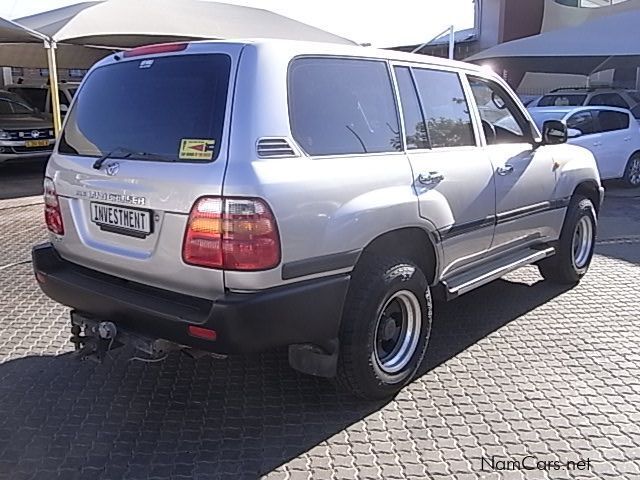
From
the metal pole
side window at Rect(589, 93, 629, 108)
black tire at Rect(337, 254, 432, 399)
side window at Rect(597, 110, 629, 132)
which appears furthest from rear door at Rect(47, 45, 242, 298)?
the metal pole

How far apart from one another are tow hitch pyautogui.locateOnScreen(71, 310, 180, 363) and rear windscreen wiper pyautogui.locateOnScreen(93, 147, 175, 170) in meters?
0.81

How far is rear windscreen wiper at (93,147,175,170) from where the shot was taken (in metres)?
2.95

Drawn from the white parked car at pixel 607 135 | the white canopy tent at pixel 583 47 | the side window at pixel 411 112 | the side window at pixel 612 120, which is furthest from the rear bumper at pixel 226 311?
the white canopy tent at pixel 583 47

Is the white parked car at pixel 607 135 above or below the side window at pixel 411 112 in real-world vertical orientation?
below

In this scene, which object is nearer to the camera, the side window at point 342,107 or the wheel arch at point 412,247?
the side window at point 342,107

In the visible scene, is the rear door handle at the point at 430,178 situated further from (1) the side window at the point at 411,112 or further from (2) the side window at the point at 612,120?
(2) the side window at the point at 612,120

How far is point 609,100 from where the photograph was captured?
47.4ft

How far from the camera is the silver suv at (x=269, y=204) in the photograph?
274cm

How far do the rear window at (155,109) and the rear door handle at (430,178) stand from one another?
1.25 meters

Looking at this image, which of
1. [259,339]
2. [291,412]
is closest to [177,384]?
[291,412]

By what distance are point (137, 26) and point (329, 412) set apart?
1225 cm

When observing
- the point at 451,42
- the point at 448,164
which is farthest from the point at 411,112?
the point at 451,42

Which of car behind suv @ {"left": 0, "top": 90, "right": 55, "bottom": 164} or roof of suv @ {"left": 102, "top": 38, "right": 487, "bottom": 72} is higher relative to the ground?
roof of suv @ {"left": 102, "top": 38, "right": 487, "bottom": 72}

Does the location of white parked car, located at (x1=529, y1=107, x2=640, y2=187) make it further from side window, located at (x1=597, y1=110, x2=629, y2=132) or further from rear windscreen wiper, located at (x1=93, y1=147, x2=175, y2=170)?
rear windscreen wiper, located at (x1=93, y1=147, x2=175, y2=170)
